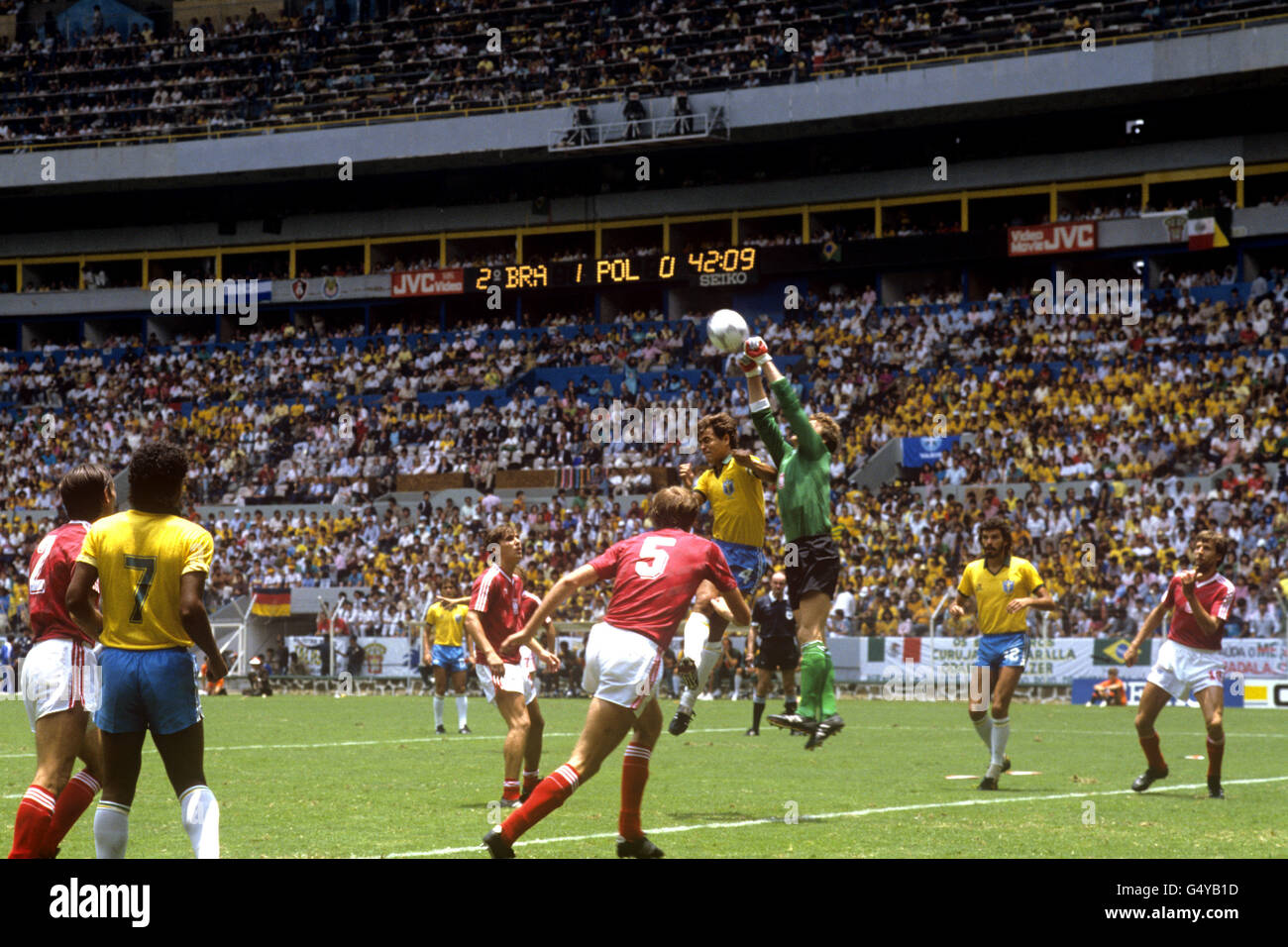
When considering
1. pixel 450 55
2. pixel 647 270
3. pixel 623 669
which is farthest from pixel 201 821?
pixel 450 55

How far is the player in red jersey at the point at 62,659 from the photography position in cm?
891

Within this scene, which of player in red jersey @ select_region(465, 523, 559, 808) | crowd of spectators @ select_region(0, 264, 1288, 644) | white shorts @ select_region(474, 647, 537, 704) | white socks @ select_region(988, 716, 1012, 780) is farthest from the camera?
crowd of spectators @ select_region(0, 264, 1288, 644)

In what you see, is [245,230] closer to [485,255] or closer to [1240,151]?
[485,255]

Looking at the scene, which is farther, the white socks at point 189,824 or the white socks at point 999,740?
the white socks at point 999,740

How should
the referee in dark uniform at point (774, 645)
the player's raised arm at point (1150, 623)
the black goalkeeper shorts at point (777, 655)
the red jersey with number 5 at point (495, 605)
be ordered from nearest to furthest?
the red jersey with number 5 at point (495, 605), the player's raised arm at point (1150, 623), the referee in dark uniform at point (774, 645), the black goalkeeper shorts at point (777, 655)

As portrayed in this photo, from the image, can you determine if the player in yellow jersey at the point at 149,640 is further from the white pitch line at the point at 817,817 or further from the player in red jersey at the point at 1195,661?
the player in red jersey at the point at 1195,661

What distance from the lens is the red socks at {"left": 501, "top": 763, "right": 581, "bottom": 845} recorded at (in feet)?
29.7

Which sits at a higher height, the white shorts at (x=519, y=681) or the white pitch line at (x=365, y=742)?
the white shorts at (x=519, y=681)

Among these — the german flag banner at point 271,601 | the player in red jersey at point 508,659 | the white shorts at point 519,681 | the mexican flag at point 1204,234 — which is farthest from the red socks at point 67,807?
the mexican flag at point 1204,234


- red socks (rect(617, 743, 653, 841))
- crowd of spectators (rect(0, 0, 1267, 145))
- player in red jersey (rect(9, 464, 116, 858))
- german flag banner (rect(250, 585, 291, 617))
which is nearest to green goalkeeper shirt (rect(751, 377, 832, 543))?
red socks (rect(617, 743, 653, 841))

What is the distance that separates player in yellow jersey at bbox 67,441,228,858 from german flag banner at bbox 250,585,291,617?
35.9 metres

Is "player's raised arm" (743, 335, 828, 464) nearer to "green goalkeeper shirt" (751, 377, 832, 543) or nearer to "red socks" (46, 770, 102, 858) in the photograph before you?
"green goalkeeper shirt" (751, 377, 832, 543)

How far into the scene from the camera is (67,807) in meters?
8.64
